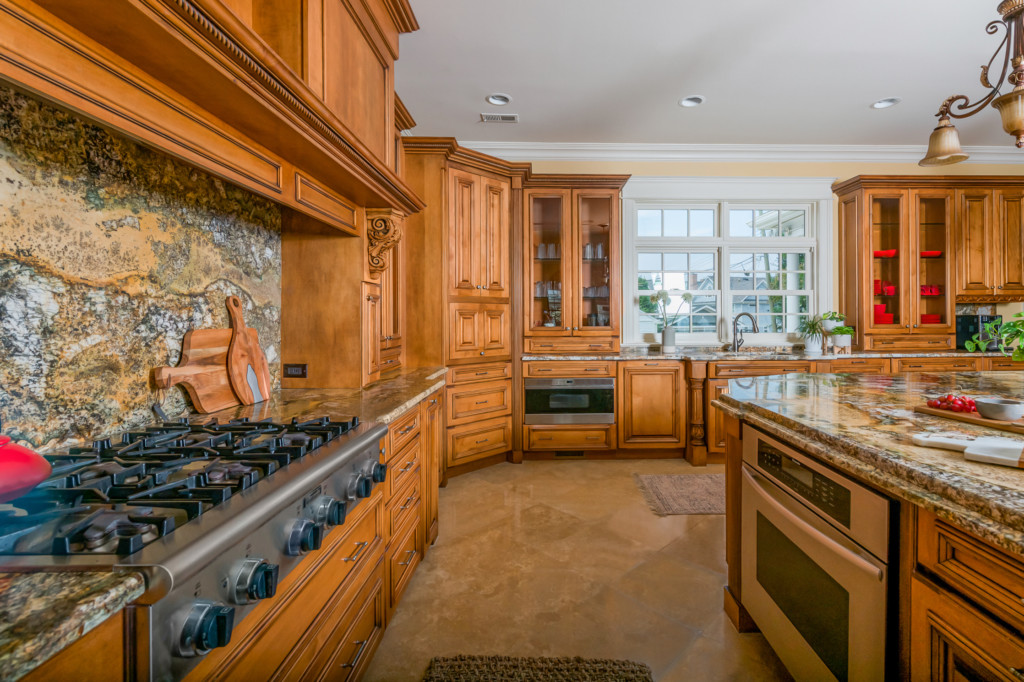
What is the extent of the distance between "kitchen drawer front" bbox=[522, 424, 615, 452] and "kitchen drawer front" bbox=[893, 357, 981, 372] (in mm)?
2585

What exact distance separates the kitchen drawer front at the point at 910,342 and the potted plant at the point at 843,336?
0.69 feet

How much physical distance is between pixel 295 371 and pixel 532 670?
1.61 meters

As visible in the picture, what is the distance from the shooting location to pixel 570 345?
4137mm

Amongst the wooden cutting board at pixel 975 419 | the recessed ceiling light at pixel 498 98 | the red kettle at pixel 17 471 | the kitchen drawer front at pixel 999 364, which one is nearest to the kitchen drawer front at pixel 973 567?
the wooden cutting board at pixel 975 419

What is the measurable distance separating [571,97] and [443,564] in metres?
3.32

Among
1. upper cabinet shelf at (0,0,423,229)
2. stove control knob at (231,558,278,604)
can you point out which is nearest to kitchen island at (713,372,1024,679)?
stove control knob at (231,558,278,604)

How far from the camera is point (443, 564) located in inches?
89.7

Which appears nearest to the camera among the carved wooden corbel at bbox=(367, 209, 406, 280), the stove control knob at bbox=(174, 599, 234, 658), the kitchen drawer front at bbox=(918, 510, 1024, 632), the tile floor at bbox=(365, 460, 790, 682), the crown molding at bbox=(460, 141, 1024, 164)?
the stove control knob at bbox=(174, 599, 234, 658)

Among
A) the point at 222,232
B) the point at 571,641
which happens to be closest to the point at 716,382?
the point at 571,641

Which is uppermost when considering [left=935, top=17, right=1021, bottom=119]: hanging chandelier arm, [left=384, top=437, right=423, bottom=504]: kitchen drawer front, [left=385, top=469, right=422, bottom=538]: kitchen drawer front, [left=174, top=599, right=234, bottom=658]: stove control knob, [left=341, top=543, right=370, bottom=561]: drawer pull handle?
[left=935, top=17, right=1021, bottom=119]: hanging chandelier arm

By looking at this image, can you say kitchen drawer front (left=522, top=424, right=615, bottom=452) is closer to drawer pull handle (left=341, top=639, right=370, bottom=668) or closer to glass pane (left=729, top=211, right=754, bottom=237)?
glass pane (left=729, top=211, right=754, bottom=237)

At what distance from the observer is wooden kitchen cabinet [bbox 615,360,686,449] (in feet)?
13.1

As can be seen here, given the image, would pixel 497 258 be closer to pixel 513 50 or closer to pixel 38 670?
pixel 513 50

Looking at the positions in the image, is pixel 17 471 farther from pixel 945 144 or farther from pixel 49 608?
pixel 945 144
